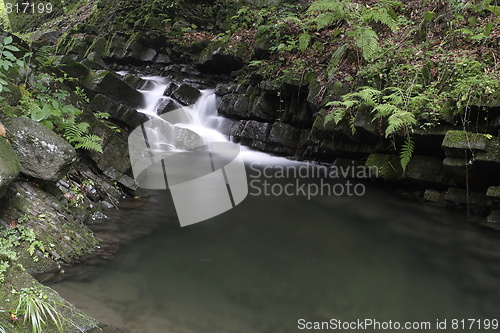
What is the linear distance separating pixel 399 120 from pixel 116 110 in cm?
677

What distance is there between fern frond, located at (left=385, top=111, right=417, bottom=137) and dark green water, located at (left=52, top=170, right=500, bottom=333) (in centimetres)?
154

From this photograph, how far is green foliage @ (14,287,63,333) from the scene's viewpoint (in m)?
2.36

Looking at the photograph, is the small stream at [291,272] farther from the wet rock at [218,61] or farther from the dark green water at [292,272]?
the wet rock at [218,61]

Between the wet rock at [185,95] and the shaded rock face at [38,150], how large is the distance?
7336 millimetres

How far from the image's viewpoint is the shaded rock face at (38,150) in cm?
404

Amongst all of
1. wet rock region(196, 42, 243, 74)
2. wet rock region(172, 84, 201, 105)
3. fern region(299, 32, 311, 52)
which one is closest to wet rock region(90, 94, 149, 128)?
wet rock region(172, 84, 201, 105)

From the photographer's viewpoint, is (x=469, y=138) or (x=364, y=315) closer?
(x=364, y=315)

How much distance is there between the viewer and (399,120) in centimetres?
552

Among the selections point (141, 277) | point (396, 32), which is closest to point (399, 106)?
point (396, 32)

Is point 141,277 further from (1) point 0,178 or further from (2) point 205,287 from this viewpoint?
(1) point 0,178

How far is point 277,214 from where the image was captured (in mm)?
5754

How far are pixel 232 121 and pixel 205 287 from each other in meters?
7.42

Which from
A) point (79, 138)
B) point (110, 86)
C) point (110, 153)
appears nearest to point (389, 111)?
point (110, 153)

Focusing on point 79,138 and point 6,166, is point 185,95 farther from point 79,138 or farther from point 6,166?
point 6,166
